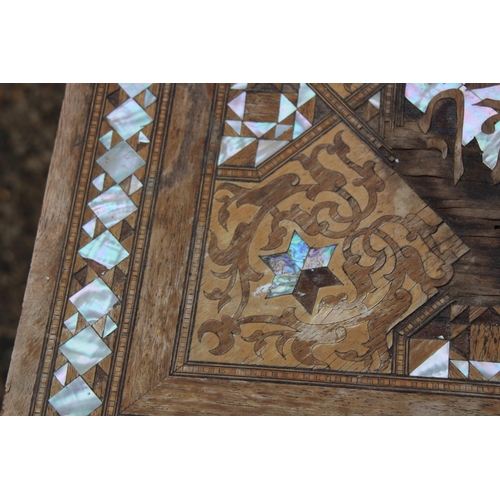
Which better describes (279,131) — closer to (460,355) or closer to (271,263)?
(271,263)

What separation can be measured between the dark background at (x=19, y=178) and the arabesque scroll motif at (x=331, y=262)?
0.53 meters

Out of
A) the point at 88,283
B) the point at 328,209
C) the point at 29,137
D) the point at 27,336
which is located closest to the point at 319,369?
the point at 328,209

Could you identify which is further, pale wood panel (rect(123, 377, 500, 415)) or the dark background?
the dark background

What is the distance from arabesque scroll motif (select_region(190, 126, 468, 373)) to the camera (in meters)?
1.88

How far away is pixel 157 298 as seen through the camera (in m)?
1.93

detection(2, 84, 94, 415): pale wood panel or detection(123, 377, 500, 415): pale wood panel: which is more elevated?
detection(2, 84, 94, 415): pale wood panel

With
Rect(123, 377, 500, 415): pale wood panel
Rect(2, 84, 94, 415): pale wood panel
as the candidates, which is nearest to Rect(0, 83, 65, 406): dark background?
Rect(2, 84, 94, 415): pale wood panel

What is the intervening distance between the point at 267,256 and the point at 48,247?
635 mm

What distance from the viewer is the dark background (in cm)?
197

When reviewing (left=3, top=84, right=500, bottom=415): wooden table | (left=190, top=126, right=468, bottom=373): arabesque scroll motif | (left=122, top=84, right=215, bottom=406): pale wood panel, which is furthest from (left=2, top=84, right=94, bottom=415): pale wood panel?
(left=190, top=126, right=468, bottom=373): arabesque scroll motif

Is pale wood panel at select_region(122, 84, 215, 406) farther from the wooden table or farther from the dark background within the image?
the dark background

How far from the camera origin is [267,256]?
1.95m

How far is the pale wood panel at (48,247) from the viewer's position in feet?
6.28

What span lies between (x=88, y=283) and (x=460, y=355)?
41.5 inches
